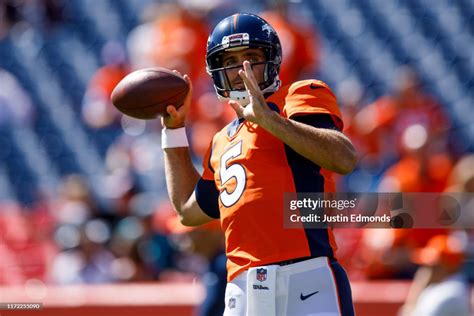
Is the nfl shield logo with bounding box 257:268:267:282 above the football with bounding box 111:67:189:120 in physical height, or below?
below

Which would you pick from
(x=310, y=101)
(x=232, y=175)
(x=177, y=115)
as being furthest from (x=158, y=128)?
(x=310, y=101)

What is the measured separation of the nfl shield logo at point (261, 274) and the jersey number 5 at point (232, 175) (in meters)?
0.27

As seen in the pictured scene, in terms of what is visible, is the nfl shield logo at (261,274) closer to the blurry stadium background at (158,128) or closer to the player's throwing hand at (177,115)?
the player's throwing hand at (177,115)

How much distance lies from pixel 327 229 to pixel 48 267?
444cm

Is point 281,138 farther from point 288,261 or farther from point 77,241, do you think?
point 77,241

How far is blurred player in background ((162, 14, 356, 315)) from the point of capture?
326 cm

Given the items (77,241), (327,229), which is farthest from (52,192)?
(327,229)

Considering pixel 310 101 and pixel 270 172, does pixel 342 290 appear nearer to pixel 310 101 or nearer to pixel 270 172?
pixel 270 172

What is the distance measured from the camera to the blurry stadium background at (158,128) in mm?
6449

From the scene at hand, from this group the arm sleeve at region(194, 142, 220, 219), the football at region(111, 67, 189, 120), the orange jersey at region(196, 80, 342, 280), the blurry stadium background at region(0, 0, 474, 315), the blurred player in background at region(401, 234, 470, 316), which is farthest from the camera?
the blurry stadium background at region(0, 0, 474, 315)

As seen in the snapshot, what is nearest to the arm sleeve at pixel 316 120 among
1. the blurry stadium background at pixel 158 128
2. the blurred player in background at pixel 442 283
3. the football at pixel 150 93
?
the football at pixel 150 93

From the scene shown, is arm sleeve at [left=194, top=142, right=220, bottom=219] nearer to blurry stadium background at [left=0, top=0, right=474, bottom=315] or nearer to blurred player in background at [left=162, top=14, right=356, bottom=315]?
blurred player in background at [left=162, top=14, right=356, bottom=315]

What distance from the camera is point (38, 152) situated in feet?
29.5

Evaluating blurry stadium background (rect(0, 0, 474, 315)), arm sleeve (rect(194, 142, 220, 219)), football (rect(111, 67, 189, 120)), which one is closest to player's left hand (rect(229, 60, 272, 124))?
arm sleeve (rect(194, 142, 220, 219))
